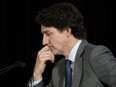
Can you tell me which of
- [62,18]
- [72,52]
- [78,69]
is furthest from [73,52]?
[62,18]

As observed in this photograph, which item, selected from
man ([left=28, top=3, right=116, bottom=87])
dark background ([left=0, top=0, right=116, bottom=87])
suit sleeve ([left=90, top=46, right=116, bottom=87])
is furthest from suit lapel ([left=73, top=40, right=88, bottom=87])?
dark background ([left=0, top=0, right=116, bottom=87])

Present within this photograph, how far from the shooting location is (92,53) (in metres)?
2.23

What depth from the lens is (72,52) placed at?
2373 millimetres

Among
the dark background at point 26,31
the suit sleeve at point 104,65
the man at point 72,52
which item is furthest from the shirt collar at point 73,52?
the dark background at point 26,31

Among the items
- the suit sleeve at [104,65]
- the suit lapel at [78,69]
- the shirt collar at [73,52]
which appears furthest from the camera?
the shirt collar at [73,52]

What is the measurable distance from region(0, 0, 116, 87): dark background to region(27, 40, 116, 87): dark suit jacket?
81 cm

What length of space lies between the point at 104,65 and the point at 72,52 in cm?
31

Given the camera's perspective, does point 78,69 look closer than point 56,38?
Yes

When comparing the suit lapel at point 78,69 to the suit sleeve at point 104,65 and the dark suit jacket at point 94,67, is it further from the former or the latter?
the suit sleeve at point 104,65

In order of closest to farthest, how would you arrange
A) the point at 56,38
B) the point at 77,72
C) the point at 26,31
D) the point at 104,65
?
the point at 104,65, the point at 77,72, the point at 56,38, the point at 26,31

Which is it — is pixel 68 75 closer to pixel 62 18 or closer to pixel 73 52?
pixel 73 52

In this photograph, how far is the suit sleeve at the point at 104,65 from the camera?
211 centimetres

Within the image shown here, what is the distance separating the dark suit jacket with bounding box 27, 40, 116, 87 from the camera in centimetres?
213

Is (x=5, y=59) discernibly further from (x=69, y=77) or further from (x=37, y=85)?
(x=69, y=77)
